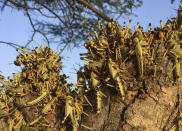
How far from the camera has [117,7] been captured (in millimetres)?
2697

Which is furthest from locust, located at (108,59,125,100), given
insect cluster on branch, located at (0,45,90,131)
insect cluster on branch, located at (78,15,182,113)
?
insect cluster on branch, located at (0,45,90,131)

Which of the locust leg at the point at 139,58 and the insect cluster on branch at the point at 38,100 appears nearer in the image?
the locust leg at the point at 139,58

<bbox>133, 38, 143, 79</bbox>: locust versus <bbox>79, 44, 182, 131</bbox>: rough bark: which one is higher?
<bbox>133, 38, 143, 79</bbox>: locust

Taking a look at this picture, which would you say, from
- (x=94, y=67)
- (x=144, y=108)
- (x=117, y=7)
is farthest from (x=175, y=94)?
(x=117, y=7)

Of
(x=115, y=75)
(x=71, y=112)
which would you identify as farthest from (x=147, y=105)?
(x=71, y=112)

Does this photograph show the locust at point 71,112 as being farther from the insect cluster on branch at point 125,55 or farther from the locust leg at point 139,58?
the locust leg at point 139,58

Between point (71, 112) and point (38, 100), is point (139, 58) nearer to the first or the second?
A: point (71, 112)

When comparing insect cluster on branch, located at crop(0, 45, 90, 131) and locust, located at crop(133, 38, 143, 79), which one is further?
insect cluster on branch, located at crop(0, 45, 90, 131)

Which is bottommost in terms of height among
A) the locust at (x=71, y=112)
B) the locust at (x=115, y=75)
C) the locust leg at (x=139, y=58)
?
the locust at (x=71, y=112)

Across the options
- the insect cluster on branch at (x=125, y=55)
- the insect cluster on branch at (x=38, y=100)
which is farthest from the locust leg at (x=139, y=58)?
the insect cluster on branch at (x=38, y=100)

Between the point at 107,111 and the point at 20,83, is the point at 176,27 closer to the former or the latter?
the point at 107,111

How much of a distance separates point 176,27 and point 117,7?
1999mm

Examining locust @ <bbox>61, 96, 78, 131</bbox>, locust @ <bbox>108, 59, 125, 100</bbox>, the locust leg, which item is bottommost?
locust @ <bbox>61, 96, 78, 131</bbox>

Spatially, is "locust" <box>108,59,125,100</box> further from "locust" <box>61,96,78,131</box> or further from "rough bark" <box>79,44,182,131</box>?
"locust" <box>61,96,78,131</box>
